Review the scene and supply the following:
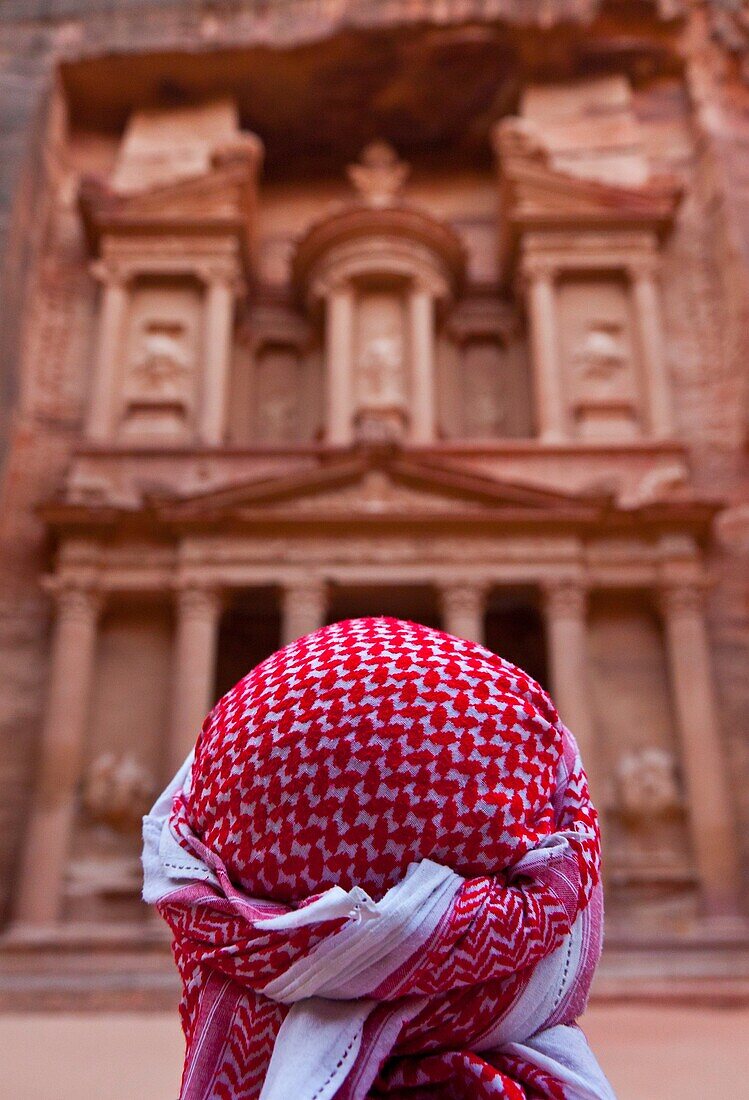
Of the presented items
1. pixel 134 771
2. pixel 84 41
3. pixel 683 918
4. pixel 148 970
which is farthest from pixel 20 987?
pixel 84 41

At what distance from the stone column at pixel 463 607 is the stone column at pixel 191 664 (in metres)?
2.70

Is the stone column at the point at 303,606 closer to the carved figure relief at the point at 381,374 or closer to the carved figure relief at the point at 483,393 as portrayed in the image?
the carved figure relief at the point at 381,374

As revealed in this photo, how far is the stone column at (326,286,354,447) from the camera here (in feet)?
45.1

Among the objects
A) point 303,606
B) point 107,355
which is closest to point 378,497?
point 303,606

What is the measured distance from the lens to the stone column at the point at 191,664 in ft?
35.8

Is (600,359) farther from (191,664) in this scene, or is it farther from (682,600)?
(191,664)

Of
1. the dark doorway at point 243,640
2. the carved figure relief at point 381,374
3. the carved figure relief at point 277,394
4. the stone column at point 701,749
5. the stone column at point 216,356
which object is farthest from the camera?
the carved figure relief at point 277,394

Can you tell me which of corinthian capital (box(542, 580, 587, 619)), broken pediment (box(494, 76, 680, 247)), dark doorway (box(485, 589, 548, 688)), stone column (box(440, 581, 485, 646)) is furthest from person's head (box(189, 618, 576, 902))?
broken pediment (box(494, 76, 680, 247))

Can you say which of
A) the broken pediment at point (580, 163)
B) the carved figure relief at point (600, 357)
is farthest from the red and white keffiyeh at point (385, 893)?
the broken pediment at point (580, 163)

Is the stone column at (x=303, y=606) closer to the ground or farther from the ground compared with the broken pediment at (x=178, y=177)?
closer to the ground

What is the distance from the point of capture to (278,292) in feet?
52.3

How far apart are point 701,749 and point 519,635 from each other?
9.86 ft

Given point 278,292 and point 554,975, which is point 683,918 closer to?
point 554,975

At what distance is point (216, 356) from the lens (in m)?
14.0
